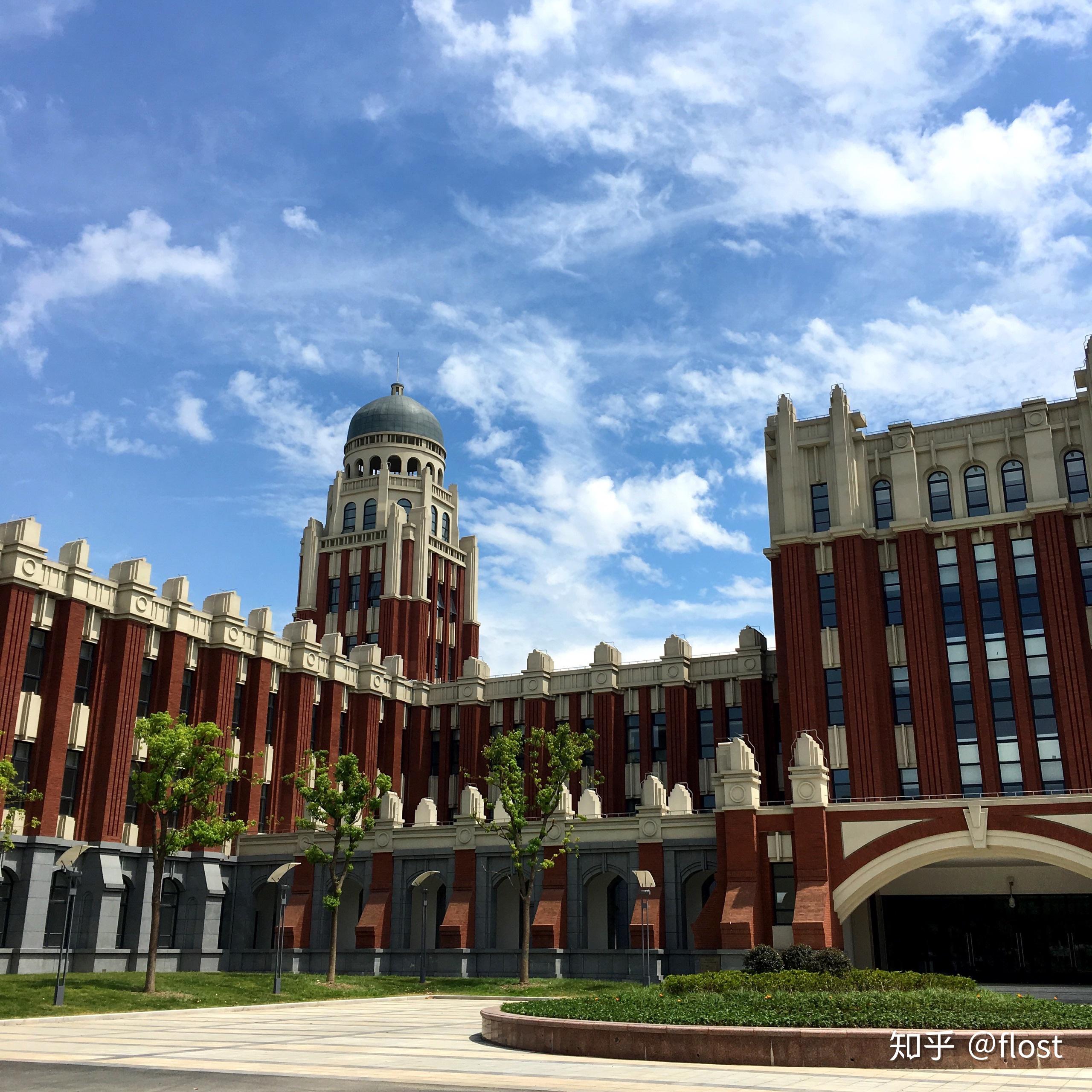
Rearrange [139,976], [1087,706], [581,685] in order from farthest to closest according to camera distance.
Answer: [581,685] → [1087,706] → [139,976]

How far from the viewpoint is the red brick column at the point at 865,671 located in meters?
45.2

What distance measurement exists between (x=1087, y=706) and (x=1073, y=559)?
244 inches

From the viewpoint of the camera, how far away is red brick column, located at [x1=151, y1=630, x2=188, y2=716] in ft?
156

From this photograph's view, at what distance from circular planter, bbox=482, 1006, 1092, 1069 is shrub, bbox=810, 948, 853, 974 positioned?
10566mm

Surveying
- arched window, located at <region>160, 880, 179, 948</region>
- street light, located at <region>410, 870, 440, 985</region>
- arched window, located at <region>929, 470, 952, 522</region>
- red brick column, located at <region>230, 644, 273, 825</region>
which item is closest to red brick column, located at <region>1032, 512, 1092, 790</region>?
arched window, located at <region>929, 470, 952, 522</region>

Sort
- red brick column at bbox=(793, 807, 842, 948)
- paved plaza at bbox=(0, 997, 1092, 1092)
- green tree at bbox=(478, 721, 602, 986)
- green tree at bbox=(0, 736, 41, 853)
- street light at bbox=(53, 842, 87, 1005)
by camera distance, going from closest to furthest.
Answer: paved plaza at bbox=(0, 997, 1092, 1092) < street light at bbox=(53, 842, 87, 1005) < green tree at bbox=(0, 736, 41, 853) < red brick column at bbox=(793, 807, 842, 948) < green tree at bbox=(478, 721, 602, 986)

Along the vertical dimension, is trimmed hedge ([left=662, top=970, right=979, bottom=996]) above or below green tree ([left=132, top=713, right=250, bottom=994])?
below

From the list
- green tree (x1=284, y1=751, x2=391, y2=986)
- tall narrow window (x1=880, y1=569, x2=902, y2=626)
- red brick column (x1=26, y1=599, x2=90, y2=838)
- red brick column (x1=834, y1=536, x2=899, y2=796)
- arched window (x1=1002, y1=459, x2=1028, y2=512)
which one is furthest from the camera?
tall narrow window (x1=880, y1=569, x2=902, y2=626)

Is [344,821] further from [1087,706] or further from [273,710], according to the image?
[1087,706]

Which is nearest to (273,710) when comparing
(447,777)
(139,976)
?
(447,777)

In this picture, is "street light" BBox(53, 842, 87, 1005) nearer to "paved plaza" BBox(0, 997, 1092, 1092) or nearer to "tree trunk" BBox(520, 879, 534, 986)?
"paved plaza" BBox(0, 997, 1092, 1092)

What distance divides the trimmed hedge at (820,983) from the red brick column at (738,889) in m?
12.9

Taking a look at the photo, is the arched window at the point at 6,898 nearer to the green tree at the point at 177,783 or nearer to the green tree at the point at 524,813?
the green tree at the point at 177,783

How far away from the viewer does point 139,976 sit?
40.0 m
